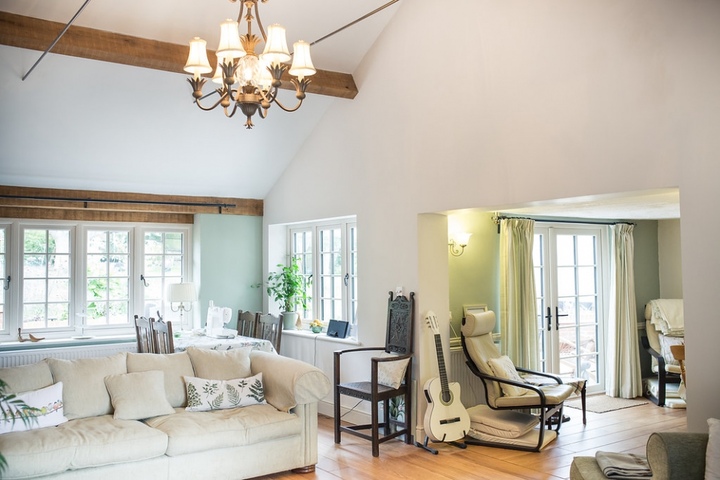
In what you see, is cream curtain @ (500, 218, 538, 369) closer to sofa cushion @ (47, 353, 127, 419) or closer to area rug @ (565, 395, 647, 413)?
area rug @ (565, 395, 647, 413)

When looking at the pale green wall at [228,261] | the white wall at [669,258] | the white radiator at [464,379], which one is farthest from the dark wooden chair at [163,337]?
the white wall at [669,258]

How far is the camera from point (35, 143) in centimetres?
608

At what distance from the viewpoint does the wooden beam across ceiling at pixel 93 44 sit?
4.68 m

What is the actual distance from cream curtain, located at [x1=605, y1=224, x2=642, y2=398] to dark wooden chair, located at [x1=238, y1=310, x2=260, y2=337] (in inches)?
160

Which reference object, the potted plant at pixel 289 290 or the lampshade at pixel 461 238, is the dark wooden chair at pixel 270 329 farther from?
the lampshade at pixel 461 238

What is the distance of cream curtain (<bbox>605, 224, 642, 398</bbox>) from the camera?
7.70 m

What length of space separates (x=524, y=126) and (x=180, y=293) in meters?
4.11

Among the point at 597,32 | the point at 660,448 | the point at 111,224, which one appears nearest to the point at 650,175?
the point at 597,32

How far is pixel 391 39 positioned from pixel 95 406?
12.7 feet

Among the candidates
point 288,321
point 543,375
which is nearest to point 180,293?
→ point 288,321

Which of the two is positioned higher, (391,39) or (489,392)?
(391,39)

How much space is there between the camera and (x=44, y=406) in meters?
4.44

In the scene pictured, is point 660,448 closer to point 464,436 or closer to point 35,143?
point 464,436

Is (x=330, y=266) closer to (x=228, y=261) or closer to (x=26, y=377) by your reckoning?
(x=228, y=261)
